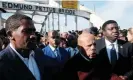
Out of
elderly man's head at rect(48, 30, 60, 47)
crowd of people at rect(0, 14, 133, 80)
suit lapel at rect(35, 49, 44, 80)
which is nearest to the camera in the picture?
crowd of people at rect(0, 14, 133, 80)

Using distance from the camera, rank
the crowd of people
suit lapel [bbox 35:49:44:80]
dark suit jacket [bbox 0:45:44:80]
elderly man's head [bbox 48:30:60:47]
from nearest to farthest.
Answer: dark suit jacket [bbox 0:45:44:80]
the crowd of people
suit lapel [bbox 35:49:44:80]
elderly man's head [bbox 48:30:60:47]

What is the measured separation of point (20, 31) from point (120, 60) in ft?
9.52

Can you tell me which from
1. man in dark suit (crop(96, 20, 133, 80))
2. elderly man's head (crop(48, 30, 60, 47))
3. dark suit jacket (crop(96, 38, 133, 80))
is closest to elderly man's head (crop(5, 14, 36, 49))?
dark suit jacket (crop(96, 38, 133, 80))

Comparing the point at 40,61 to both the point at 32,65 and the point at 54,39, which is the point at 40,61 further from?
the point at 54,39

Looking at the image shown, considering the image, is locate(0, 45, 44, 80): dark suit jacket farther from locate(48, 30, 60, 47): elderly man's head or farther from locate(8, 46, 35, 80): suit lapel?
locate(48, 30, 60, 47): elderly man's head

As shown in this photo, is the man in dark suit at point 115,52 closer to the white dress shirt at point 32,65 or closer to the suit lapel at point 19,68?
the white dress shirt at point 32,65

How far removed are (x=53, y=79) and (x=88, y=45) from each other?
3.22 ft

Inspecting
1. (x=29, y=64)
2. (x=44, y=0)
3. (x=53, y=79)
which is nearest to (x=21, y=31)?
(x=29, y=64)

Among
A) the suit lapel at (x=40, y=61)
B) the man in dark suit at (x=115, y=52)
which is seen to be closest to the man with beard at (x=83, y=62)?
the man in dark suit at (x=115, y=52)

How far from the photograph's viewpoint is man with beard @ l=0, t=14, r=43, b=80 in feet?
11.4

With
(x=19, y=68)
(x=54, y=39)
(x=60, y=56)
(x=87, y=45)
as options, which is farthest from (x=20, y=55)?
(x=54, y=39)

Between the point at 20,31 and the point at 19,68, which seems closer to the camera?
the point at 19,68

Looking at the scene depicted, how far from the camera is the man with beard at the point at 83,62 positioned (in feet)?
15.6

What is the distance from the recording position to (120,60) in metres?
6.22
